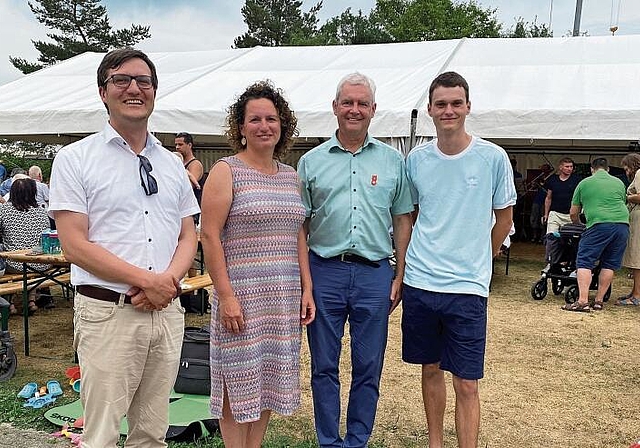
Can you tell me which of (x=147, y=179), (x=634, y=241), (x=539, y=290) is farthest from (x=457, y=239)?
(x=634, y=241)

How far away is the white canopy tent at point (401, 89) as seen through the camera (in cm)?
724

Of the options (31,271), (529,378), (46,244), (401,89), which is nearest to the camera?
(529,378)

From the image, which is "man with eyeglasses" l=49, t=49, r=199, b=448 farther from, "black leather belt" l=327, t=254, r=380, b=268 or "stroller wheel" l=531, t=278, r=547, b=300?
"stroller wheel" l=531, t=278, r=547, b=300

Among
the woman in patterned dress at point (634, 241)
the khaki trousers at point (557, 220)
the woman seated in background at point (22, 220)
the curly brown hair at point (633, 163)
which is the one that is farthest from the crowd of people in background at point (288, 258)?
the khaki trousers at point (557, 220)

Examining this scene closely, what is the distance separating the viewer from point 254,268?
2.37 m

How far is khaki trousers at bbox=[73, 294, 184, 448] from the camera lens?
197 centimetres

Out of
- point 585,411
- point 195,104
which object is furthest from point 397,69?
point 585,411

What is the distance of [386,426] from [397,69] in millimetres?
6914

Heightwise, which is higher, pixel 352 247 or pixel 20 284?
pixel 352 247

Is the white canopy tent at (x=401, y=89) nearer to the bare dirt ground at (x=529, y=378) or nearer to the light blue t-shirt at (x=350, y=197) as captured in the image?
the bare dirt ground at (x=529, y=378)

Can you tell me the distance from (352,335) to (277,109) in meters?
1.02

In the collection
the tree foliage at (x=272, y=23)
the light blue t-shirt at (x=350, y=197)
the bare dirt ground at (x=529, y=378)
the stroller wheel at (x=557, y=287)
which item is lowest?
the stroller wheel at (x=557, y=287)

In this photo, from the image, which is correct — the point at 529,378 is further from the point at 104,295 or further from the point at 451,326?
the point at 104,295

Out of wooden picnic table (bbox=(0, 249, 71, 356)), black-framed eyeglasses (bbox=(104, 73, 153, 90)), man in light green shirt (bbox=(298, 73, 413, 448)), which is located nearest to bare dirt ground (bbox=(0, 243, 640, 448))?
wooden picnic table (bbox=(0, 249, 71, 356))
